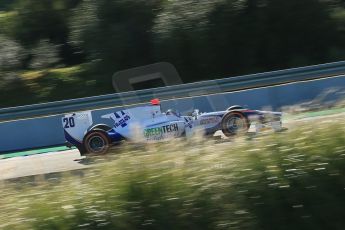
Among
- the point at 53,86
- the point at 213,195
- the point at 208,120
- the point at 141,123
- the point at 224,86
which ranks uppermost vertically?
the point at 53,86

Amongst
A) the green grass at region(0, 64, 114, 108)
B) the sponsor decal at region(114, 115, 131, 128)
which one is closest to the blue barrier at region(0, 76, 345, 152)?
the sponsor decal at region(114, 115, 131, 128)

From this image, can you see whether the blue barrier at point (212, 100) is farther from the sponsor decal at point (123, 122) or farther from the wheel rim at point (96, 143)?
the wheel rim at point (96, 143)

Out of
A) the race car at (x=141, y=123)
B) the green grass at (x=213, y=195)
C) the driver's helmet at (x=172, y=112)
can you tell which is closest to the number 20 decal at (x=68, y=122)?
the race car at (x=141, y=123)

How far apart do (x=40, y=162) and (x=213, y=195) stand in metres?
8.43

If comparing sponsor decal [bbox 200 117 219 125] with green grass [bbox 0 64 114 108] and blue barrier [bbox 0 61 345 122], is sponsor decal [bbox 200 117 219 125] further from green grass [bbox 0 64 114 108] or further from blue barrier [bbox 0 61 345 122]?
green grass [bbox 0 64 114 108]

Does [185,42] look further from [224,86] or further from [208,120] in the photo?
[208,120]

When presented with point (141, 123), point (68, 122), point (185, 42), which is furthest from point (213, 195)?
point (185, 42)

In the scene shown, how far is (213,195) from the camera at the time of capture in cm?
440

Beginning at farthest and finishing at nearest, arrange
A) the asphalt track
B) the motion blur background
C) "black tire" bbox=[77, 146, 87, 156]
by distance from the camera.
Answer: the motion blur background
"black tire" bbox=[77, 146, 87, 156]
the asphalt track

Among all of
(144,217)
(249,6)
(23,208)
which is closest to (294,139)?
(144,217)

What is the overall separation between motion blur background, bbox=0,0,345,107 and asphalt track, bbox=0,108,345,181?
15.0 ft

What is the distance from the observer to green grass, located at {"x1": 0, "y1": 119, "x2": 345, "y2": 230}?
438cm

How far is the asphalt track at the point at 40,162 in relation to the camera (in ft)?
29.5

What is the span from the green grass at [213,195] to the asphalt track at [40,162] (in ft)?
3.31
